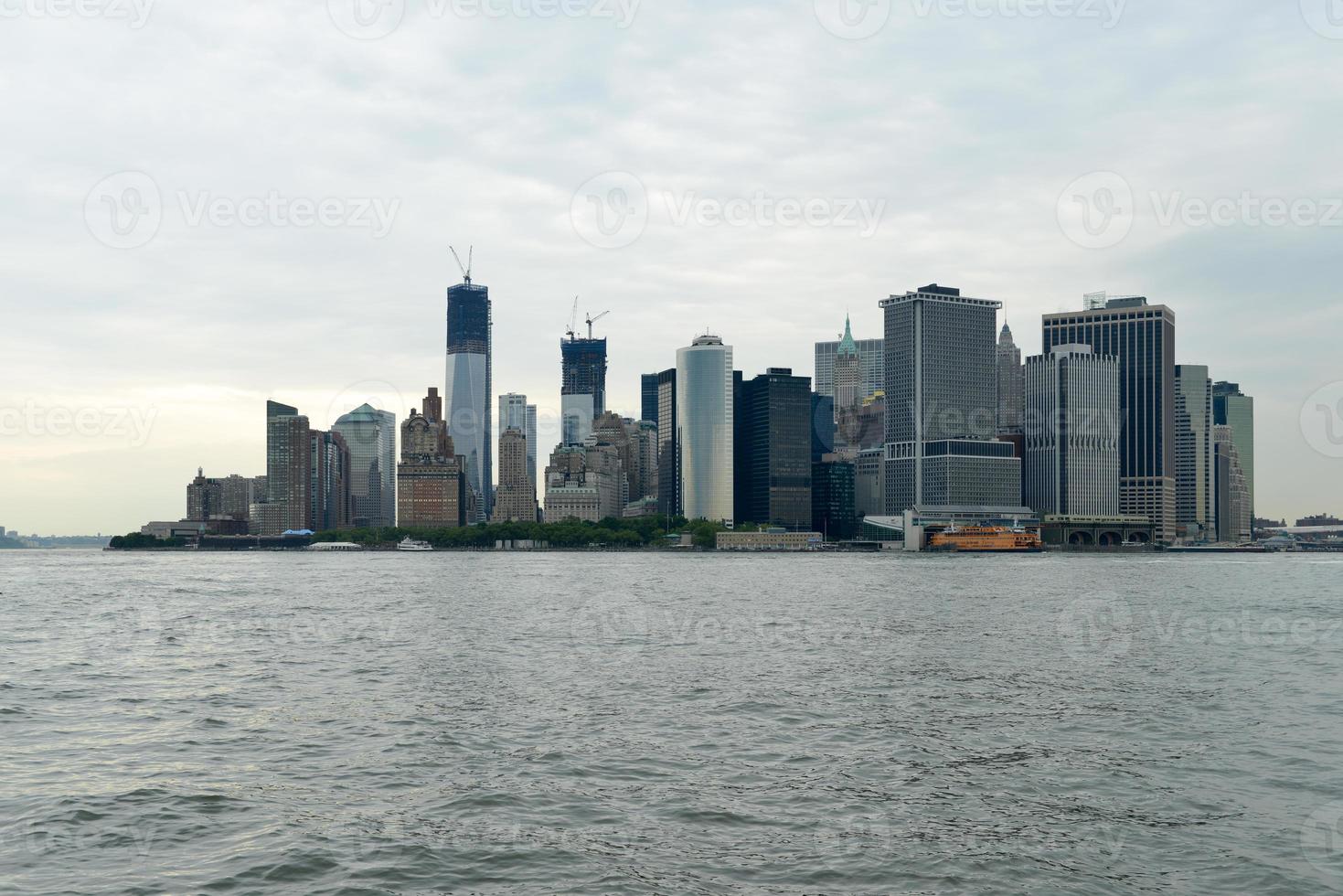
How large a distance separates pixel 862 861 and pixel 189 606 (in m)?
90.1

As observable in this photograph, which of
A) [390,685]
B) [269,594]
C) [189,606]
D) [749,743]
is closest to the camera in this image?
[749,743]

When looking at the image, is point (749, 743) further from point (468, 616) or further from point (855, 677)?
point (468, 616)

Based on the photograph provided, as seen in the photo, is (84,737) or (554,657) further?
(554,657)

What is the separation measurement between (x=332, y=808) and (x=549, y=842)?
20.1 feet

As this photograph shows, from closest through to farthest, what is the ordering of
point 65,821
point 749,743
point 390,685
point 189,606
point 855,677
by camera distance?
point 65,821, point 749,743, point 390,685, point 855,677, point 189,606

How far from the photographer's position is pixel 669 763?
3158cm

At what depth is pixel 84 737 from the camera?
3544 cm

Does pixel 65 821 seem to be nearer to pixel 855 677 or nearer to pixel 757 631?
pixel 855 677

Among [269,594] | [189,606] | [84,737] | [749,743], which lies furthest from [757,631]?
[269,594]

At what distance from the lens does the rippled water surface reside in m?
22.5

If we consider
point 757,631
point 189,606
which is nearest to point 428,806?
point 757,631

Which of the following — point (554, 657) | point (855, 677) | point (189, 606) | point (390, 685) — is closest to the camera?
point (390, 685)

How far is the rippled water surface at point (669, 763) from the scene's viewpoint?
2245 centimetres

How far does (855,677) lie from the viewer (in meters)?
49.4
